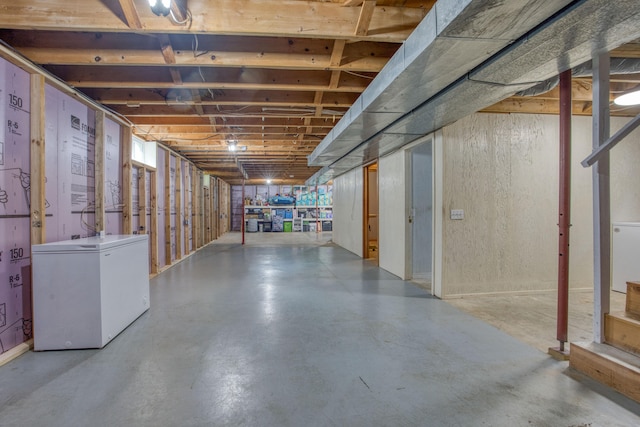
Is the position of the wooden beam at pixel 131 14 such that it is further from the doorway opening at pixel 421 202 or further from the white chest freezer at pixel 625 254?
the white chest freezer at pixel 625 254

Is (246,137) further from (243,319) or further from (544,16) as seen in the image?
(544,16)

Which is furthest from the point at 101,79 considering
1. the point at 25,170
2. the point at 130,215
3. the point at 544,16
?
the point at 544,16

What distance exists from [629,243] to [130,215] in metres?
6.61

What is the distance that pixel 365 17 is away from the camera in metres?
2.19

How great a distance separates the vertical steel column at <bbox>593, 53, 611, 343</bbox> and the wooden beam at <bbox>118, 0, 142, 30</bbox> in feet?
10.6

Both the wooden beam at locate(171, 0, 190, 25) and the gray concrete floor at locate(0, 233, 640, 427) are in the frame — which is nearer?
the gray concrete floor at locate(0, 233, 640, 427)

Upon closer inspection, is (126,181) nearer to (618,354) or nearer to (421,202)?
(421,202)

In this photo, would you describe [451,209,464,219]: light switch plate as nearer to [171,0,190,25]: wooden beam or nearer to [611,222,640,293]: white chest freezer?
[611,222,640,293]: white chest freezer

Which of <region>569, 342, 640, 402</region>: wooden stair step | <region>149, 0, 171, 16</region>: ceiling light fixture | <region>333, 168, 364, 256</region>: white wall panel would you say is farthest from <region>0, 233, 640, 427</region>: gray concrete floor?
<region>333, 168, 364, 256</region>: white wall panel

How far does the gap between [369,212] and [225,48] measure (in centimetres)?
515

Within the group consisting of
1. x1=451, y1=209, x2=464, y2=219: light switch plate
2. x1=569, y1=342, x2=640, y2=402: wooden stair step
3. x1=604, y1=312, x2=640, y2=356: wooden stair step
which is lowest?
x1=569, y1=342, x2=640, y2=402: wooden stair step

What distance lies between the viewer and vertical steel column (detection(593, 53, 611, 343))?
2.08 meters

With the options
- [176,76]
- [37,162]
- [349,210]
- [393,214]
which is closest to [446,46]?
[176,76]

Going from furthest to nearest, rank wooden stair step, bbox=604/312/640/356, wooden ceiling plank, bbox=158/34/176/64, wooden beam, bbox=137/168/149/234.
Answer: wooden beam, bbox=137/168/149/234 < wooden ceiling plank, bbox=158/34/176/64 < wooden stair step, bbox=604/312/640/356
